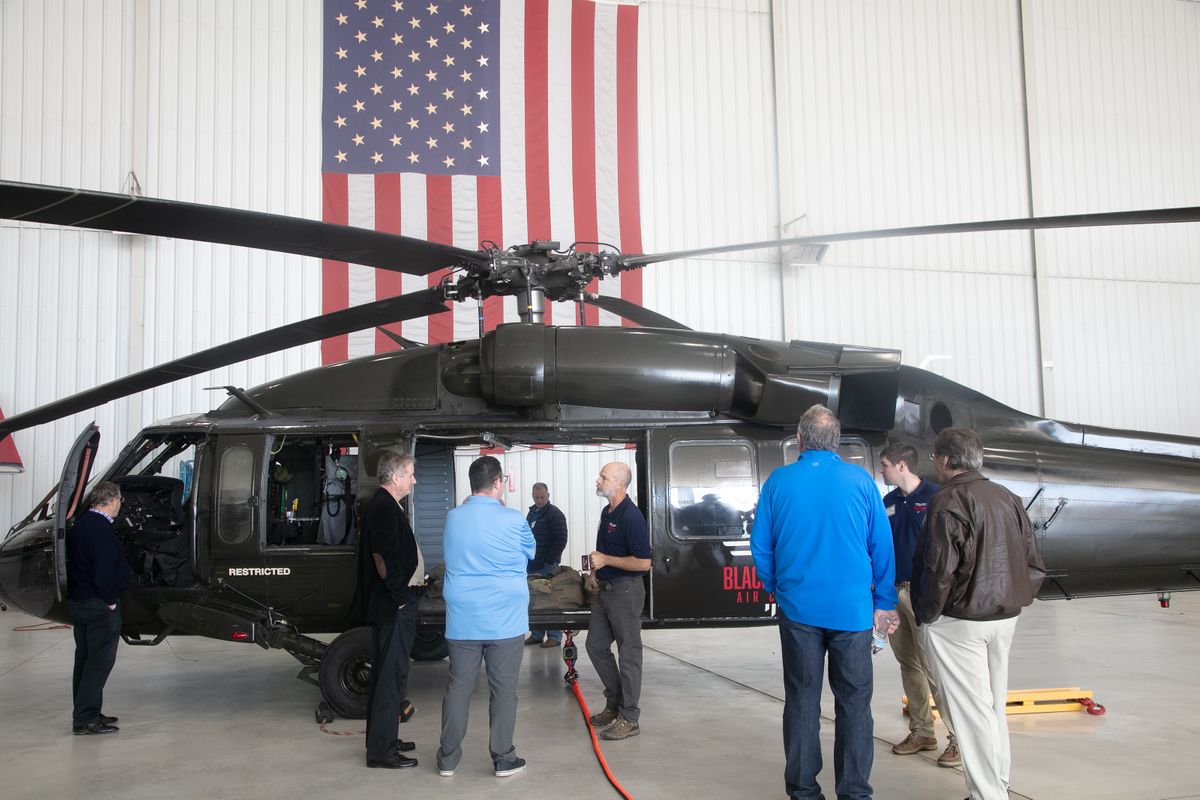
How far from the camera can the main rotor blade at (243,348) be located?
6113 millimetres

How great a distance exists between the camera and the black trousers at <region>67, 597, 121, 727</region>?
596 cm

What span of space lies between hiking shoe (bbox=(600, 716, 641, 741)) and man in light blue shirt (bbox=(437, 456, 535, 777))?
89 cm

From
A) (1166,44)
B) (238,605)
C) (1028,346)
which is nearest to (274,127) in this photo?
(238,605)

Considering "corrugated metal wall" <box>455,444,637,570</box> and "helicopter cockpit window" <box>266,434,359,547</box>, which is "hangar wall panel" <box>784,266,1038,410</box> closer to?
"corrugated metal wall" <box>455,444,637,570</box>

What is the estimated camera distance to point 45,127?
1332 cm

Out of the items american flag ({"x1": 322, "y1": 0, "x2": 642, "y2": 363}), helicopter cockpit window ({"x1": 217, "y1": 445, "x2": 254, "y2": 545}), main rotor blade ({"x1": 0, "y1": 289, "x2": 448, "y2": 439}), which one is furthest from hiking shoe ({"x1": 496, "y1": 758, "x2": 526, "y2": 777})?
american flag ({"x1": 322, "y1": 0, "x2": 642, "y2": 363})

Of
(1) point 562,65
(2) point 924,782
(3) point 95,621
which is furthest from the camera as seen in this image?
(1) point 562,65

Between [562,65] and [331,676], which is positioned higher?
[562,65]

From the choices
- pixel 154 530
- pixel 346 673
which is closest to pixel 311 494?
pixel 154 530

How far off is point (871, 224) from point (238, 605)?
13.1 metres

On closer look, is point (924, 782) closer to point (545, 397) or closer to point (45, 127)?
point (545, 397)

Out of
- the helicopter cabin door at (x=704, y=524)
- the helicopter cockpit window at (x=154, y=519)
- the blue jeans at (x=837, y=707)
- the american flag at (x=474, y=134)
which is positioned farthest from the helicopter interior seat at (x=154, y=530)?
the american flag at (x=474, y=134)

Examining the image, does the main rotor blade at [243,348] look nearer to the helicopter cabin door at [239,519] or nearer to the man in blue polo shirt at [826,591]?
the helicopter cabin door at [239,519]

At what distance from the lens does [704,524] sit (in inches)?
249
